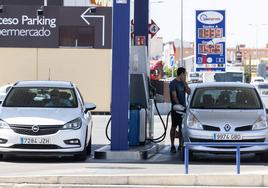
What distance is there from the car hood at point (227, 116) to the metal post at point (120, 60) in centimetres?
145

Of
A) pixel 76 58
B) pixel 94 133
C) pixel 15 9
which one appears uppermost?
pixel 15 9

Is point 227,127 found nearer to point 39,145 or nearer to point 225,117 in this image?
point 225,117

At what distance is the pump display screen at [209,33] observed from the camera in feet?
78.3

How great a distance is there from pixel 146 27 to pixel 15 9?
14.2 m

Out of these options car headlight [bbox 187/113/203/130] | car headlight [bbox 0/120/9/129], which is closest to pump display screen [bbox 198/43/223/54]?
car headlight [bbox 187/113/203/130]

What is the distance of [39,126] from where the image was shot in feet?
41.8

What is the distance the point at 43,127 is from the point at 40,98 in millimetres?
1400

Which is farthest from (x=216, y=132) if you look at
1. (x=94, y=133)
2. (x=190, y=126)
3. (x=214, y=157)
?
(x=94, y=133)

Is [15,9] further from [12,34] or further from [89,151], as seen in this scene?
[89,151]

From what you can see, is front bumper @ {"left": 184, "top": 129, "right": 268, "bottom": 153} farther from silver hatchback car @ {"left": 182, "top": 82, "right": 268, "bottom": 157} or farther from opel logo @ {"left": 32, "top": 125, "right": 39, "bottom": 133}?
opel logo @ {"left": 32, "top": 125, "right": 39, "bottom": 133}

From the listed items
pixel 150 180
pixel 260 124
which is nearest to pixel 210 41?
pixel 260 124

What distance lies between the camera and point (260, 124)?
43.6 feet

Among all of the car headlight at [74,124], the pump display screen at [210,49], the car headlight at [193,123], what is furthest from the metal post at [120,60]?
the pump display screen at [210,49]

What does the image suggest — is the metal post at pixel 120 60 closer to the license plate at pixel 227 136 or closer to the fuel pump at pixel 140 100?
the fuel pump at pixel 140 100
